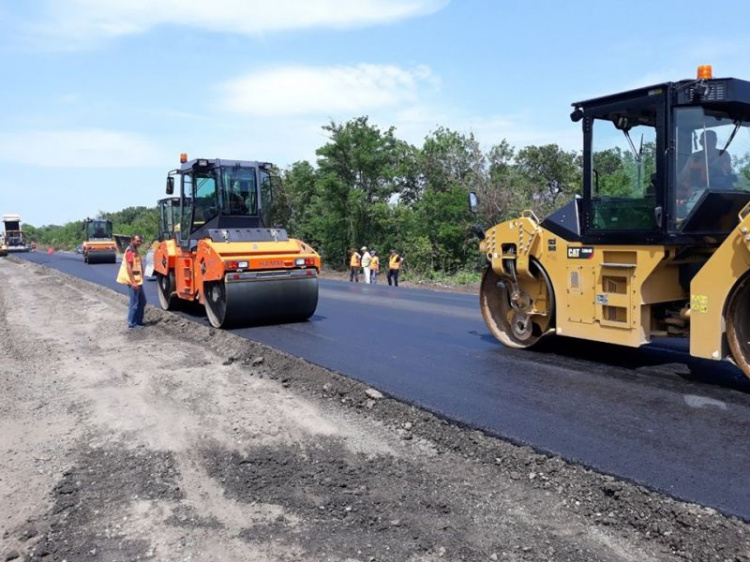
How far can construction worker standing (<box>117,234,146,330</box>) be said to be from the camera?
1073 cm

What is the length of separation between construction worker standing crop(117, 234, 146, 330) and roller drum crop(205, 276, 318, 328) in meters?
1.33

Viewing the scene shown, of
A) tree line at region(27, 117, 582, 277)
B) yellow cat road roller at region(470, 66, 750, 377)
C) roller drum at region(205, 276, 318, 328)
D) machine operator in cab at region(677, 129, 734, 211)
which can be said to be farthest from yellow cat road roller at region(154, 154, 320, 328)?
tree line at region(27, 117, 582, 277)

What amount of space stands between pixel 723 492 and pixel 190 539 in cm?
281

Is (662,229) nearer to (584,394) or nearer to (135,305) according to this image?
(584,394)

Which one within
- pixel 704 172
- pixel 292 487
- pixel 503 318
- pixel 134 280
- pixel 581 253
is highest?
pixel 704 172

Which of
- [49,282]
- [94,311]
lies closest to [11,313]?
[94,311]

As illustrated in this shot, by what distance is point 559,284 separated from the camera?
6.60 meters

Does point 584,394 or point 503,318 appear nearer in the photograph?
point 584,394

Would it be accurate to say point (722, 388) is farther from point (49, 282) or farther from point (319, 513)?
point (49, 282)

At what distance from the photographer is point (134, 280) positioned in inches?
421

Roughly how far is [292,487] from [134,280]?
7692 millimetres

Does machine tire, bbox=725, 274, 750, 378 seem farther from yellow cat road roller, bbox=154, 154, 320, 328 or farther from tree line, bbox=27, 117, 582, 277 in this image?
tree line, bbox=27, 117, 582, 277

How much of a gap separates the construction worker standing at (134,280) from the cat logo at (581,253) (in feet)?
23.6

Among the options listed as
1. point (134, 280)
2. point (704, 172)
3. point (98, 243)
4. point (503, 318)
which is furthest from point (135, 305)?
point (98, 243)
